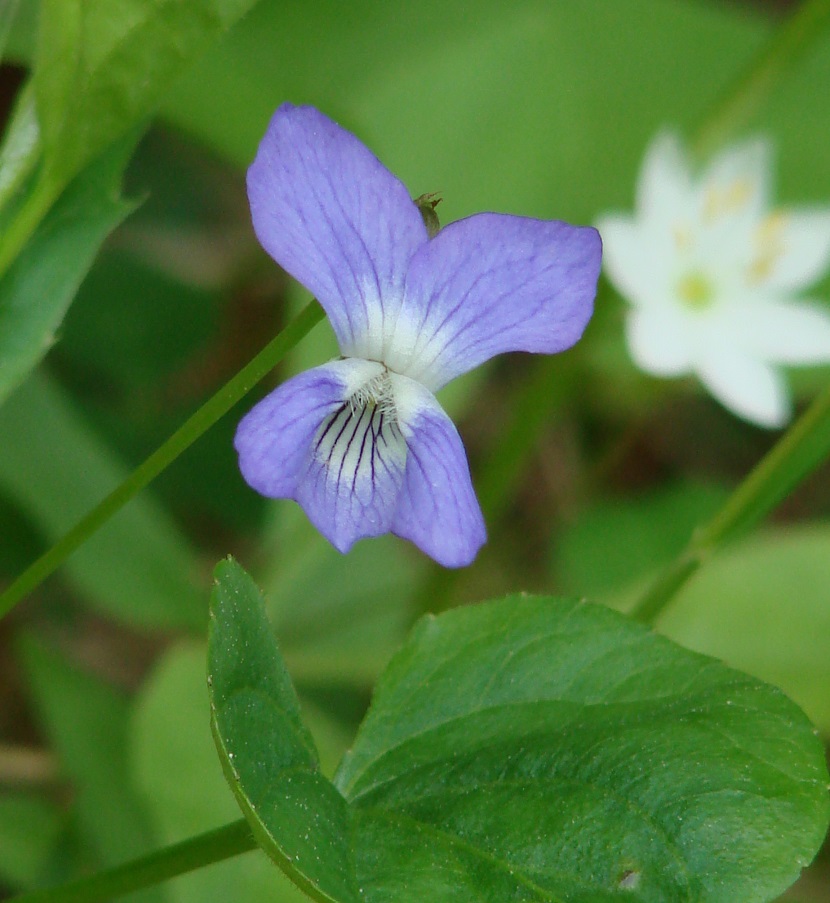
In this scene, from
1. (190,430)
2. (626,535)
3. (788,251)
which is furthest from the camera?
(626,535)

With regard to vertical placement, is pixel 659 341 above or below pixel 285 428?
below

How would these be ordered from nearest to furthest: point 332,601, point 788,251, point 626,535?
point 788,251 → point 332,601 → point 626,535

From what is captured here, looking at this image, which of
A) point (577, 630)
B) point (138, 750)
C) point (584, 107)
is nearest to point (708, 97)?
point (584, 107)

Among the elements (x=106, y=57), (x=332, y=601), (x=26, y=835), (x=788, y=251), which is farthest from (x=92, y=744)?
(x=788, y=251)

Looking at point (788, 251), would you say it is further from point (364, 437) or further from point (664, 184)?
point (364, 437)

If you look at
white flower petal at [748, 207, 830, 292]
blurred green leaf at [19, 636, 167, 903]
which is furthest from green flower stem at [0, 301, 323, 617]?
white flower petal at [748, 207, 830, 292]

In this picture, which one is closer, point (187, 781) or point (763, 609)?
point (187, 781)

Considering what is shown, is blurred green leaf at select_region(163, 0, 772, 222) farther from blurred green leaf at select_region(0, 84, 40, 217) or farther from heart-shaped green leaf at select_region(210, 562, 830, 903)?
heart-shaped green leaf at select_region(210, 562, 830, 903)
